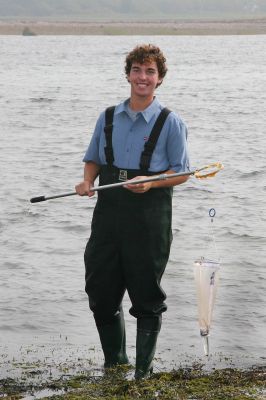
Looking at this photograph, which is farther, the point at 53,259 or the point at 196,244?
the point at 196,244

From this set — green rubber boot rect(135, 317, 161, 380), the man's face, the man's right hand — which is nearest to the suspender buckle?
the man's right hand

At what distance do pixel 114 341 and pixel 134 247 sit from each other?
90cm

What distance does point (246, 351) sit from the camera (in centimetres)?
839

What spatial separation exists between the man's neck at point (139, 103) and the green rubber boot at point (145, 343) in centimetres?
140

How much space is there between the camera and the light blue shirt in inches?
256

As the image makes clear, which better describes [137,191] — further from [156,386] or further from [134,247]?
[156,386]

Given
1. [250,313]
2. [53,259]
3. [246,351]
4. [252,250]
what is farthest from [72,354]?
[252,250]

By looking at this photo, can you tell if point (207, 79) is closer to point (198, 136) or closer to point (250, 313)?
point (198, 136)

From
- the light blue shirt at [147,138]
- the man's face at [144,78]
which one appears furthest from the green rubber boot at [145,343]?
the man's face at [144,78]

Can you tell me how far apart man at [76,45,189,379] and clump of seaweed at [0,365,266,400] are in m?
0.36

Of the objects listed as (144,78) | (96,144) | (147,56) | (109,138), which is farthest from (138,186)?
(147,56)

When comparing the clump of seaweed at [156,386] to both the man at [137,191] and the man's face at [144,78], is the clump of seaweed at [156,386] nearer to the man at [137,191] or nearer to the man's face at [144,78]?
the man at [137,191]

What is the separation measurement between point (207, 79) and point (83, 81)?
5909 mm

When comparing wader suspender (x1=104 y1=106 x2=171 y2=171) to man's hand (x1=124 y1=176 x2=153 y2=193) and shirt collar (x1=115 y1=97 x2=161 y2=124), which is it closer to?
shirt collar (x1=115 y1=97 x2=161 y2=124)
